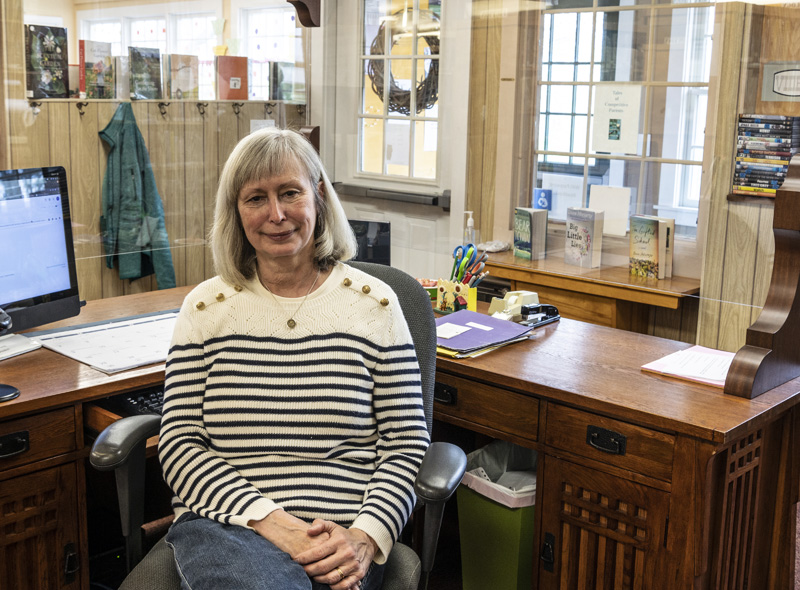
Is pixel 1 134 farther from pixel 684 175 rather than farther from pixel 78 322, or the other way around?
pixel 684 175

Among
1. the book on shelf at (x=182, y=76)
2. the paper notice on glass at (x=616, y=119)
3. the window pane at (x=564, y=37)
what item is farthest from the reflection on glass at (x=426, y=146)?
the book on shelf at (x=182, y=76)

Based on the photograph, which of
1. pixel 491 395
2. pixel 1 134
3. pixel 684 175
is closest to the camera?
pixel 491 395

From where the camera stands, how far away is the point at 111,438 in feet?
5.23

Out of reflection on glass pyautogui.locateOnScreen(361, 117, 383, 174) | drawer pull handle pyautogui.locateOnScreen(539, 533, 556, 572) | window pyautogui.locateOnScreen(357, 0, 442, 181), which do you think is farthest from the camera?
A: reflection on glass pyautogui.locateOnScreen(361, 117, 383, 174)

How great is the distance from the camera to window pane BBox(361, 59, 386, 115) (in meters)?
3.98

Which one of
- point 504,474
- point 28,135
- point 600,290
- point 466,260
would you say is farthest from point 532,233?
point 28,135

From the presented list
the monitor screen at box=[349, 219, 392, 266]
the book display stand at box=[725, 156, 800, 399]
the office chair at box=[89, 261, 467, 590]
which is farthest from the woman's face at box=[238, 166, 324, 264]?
the monitor screen at box=[349, 219, 392, 266]

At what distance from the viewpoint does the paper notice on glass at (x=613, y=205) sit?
344 cm

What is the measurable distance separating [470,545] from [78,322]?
4.15 feet

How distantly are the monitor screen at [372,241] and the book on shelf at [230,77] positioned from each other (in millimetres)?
1228

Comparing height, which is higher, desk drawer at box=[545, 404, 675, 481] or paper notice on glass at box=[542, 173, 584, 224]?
paper notice on glass at box=[542, 173, 584, 224]

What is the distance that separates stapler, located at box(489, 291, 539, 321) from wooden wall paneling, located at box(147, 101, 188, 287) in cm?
176

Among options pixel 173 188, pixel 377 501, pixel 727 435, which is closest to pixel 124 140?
Answer: pixel 173 188

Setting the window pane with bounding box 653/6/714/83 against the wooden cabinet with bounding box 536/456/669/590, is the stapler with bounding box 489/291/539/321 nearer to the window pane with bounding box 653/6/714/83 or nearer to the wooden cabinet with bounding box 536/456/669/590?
the wooden cabinet with bounding box 536/456/669/590
